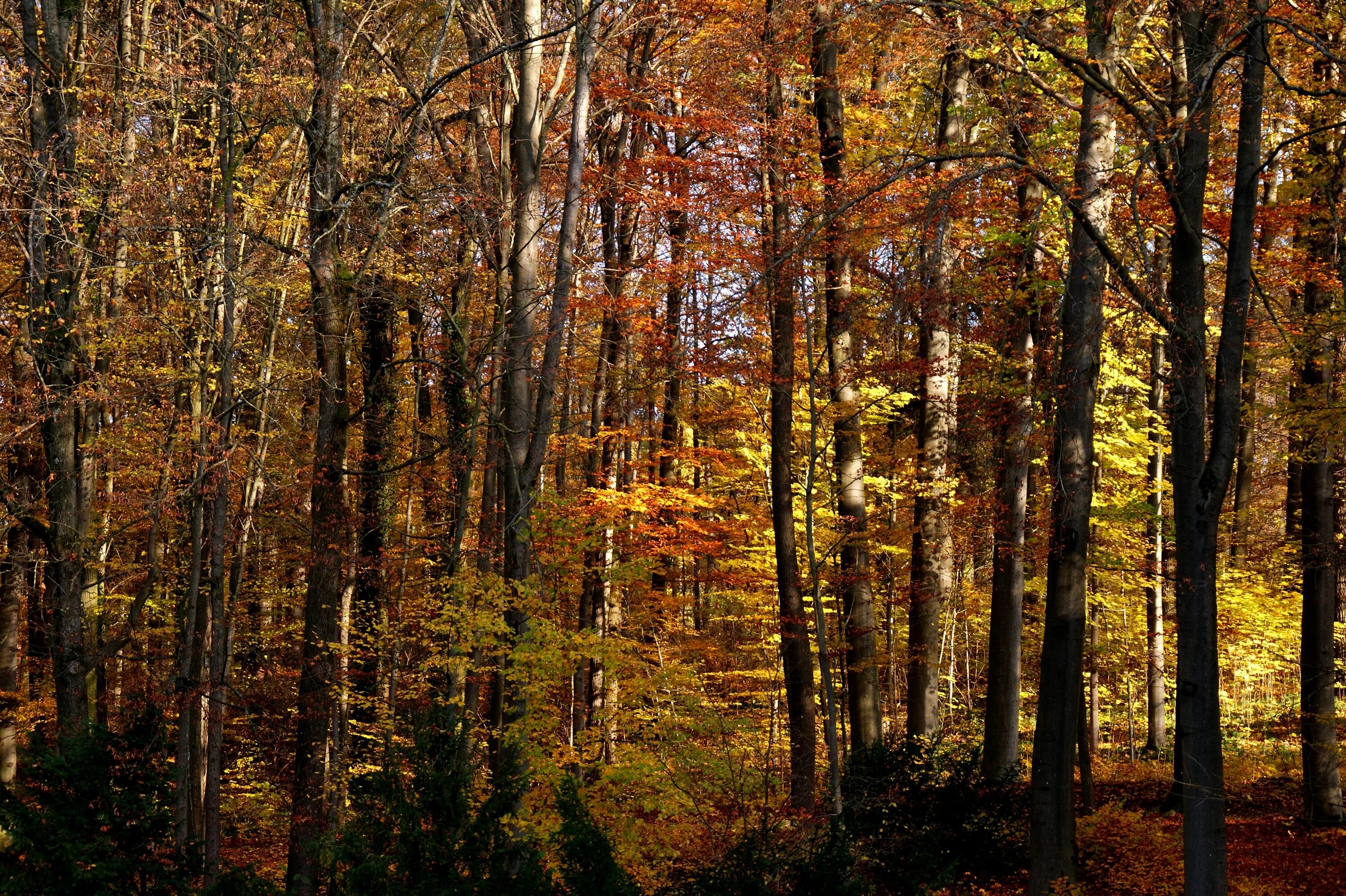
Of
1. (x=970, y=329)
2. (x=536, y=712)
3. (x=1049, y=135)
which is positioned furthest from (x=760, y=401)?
(x=536, y=712)

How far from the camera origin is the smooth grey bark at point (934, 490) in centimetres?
1229

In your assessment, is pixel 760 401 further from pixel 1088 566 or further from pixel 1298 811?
pixel 1298 811

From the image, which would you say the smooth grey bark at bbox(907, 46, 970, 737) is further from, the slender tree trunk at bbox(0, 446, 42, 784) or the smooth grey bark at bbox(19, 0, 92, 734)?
the slender tree trunk at bbox(0, 446, 42, 784)

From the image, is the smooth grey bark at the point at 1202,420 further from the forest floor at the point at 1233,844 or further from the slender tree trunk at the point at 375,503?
the slender tree trunk at the point at 375,503

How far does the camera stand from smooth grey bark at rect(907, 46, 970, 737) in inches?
484

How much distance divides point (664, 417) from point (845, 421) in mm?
7258

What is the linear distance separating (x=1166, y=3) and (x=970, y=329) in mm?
6475

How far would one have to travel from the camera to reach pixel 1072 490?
883 cm

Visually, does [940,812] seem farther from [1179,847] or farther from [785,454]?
[785,454]

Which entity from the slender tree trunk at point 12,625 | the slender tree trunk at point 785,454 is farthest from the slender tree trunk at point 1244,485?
the slender tree trunk at point 12,625

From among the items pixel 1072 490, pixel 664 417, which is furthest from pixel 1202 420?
pixel 664 417

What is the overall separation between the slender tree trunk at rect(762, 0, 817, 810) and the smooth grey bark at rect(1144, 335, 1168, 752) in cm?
766

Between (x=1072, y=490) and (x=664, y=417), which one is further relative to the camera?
(x=664, y=417)

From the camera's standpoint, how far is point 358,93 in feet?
37.7
